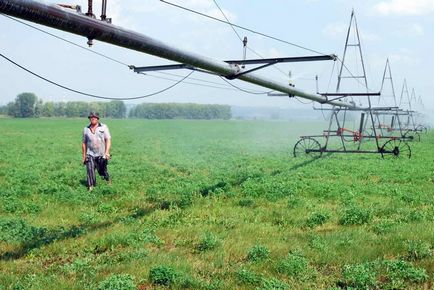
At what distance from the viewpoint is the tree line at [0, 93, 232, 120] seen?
156 meters

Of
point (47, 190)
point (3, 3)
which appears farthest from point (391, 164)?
point (3, 3)

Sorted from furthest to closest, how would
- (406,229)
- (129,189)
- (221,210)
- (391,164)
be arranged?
(391,164) → (129,189) → (221,210) → (406,229)

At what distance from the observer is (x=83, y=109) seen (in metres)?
174

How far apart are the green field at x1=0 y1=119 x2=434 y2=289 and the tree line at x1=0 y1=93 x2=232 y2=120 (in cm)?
13792

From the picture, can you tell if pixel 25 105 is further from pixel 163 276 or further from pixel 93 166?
pixel 163 276

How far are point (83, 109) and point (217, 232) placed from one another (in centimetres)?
17450

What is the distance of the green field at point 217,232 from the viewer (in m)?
6.33

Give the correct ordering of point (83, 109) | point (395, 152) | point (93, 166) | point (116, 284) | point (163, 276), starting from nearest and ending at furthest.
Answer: point (116, 284) < point (163, 276) < point (93, 166) < point (395, 152) < point (83, 109)

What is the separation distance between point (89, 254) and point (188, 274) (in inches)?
81.4

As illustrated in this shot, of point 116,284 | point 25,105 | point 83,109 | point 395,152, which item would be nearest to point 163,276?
point 116,284

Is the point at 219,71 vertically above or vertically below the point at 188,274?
above

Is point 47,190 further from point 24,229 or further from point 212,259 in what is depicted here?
point 212,259

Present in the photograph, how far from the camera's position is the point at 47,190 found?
12367mm

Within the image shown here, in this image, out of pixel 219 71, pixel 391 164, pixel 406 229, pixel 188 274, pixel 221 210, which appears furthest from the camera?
pixel 391 164
